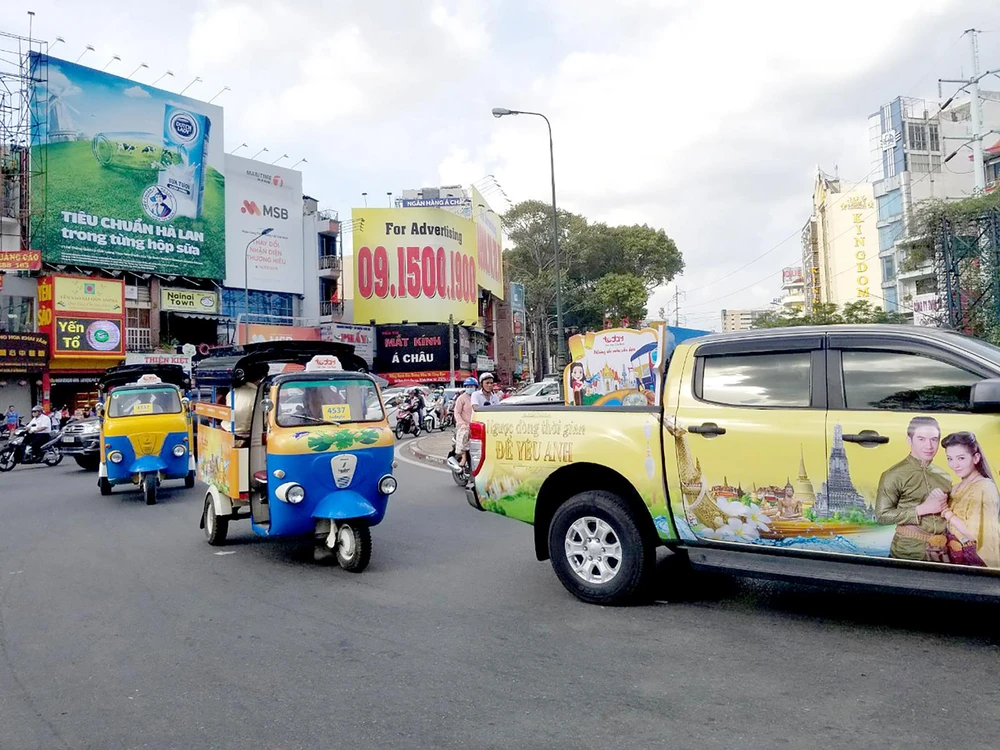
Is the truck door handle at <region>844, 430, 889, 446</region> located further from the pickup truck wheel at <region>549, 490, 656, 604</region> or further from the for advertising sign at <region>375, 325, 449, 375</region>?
the for advertising sign at <region>375, 325, 449, 375</region>

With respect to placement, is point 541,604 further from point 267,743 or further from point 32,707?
point 32,707

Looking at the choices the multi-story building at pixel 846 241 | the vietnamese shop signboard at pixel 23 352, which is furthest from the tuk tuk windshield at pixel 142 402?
the multi-story building at pixel 846 241

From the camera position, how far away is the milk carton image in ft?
137

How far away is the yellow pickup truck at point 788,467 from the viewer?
4574 millimetres

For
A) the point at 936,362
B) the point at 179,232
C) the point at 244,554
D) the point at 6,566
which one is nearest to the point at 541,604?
the point at 936,362

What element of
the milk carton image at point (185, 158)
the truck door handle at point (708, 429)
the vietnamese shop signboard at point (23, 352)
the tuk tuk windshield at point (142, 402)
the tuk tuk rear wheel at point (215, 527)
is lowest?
the tuk tuk rear wheel at point (215, 527)

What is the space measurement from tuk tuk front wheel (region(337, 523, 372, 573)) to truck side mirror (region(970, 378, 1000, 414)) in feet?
16.2

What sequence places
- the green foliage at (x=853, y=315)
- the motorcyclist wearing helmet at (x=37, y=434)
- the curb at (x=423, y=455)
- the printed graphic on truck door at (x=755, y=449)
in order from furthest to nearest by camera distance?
the green foliage at (x=853, y=315)
the motorcyclist wearing helmet at (x=37, y=434)
the curb at (x=423, y=455)
the printed graphic on truck door at (x=755, y=449)

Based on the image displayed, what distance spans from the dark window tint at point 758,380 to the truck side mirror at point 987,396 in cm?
97

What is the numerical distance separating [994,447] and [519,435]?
323cm

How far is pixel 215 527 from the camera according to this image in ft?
28.8

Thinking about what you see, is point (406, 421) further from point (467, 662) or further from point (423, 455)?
point (467, 662)

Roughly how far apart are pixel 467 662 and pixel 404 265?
4941 cm

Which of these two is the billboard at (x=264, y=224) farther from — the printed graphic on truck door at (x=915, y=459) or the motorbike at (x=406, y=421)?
the printed graphic on truck door at (x=915, y=459)
